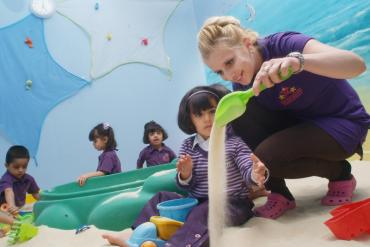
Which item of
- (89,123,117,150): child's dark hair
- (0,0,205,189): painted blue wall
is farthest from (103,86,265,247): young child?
(0,0,205,189): painted blue wall

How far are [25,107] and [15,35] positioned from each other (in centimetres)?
43

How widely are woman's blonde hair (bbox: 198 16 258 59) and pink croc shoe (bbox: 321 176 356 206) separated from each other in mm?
367

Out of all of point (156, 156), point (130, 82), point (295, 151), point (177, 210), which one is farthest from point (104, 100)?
point (295, 151)

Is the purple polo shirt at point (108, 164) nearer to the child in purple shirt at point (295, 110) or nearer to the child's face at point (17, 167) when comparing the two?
the child's face at point (17, 167)

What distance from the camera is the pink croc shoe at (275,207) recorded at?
2.69 feet

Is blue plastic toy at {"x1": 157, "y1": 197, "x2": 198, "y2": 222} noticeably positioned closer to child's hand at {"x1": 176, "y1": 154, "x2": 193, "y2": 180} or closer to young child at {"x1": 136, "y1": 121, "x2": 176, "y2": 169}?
child's hand at {"x1": 176, "y1": 154, "x2": 193, "y2": 180}

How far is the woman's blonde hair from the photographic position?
2.54 ft

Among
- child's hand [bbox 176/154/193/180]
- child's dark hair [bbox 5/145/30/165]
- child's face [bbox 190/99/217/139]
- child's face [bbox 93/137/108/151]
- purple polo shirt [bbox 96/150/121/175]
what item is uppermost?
child's dark hair [bbox 5/145/30/165]

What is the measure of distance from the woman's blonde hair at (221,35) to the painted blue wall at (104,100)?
1727mm

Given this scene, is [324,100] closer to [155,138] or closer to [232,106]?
[232,106]

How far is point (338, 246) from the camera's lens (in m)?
0.56

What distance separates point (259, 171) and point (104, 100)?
1916 mm

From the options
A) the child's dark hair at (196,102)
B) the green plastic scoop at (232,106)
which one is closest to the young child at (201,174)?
the child's dark hair at (196,102)

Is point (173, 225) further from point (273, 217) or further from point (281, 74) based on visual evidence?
point (281, 74)
